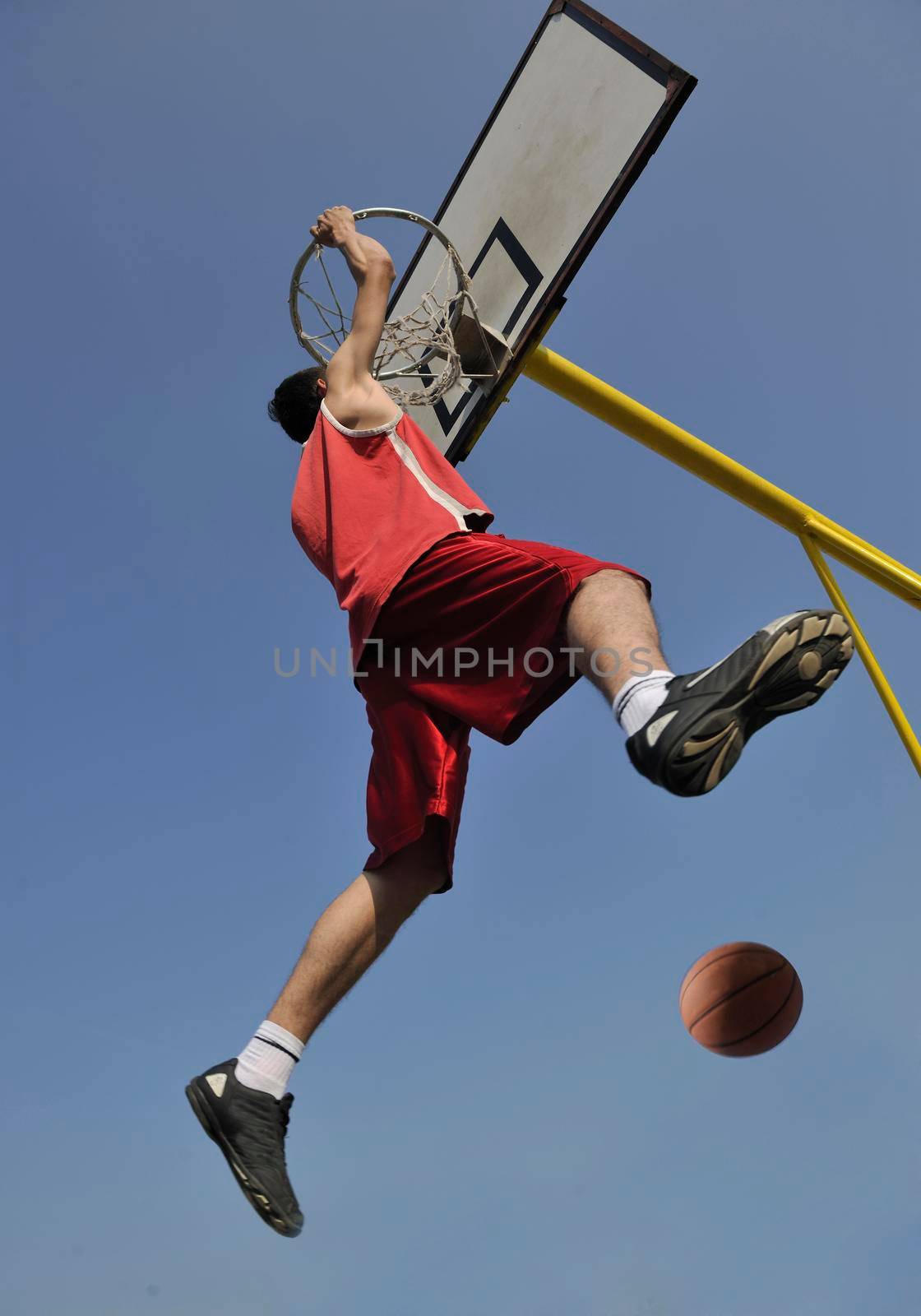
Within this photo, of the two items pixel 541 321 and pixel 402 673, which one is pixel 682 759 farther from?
pixel 541 321

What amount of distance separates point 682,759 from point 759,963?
2.64m

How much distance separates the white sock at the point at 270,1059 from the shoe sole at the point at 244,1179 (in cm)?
13

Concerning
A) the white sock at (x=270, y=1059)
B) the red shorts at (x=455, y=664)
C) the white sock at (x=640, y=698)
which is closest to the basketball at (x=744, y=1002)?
the red shorts at (x=455, y=664)

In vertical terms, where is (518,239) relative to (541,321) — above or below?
above

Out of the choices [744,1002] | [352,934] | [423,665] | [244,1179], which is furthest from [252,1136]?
Result: [744,1002]

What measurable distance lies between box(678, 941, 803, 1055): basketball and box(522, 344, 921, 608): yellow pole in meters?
1.87

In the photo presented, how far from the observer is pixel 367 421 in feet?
14.0

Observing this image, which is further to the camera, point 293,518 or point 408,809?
point 293,518

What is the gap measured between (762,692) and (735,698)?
3.8 inches

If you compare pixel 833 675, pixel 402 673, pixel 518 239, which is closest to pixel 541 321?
pixel 518 239

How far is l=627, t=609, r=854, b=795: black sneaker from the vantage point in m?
2.94

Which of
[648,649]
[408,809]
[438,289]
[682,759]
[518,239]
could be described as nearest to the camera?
[682,759]

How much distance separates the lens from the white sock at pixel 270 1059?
11.5 feet

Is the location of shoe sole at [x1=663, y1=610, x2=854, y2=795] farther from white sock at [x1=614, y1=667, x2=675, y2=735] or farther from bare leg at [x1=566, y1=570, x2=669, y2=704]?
bare leg at [x1=566, y1=570, x2=669, y2=704]
